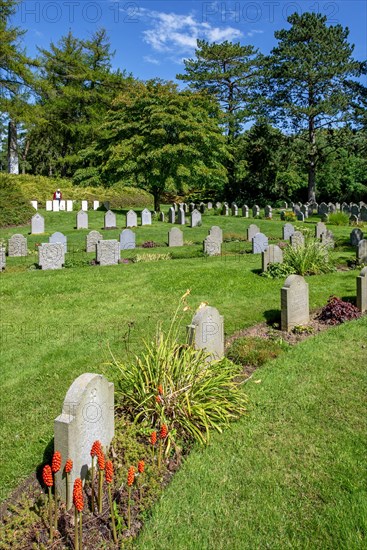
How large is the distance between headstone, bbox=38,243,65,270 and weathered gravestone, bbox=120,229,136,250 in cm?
353

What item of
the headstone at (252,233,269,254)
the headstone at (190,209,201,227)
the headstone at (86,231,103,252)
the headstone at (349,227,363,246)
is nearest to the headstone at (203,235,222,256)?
the headstone at (252,233,269,254)

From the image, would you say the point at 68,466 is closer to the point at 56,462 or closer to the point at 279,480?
the point at 56,462

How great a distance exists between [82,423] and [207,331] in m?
2.64

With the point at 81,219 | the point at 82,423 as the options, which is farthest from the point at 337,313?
the point at 81,219

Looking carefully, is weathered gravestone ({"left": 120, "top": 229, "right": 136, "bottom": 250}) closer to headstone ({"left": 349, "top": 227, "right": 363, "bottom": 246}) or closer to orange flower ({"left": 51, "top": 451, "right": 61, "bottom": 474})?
headstone ({"left": 349, "top": 227, "right": 363, "bottom": 246})

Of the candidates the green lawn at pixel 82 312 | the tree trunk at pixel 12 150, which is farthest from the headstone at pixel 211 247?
the tree trunk at pixel 12 150

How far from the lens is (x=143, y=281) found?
446 inches

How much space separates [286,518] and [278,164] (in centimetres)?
4276

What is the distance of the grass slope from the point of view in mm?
3346

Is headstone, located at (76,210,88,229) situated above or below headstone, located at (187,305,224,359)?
above

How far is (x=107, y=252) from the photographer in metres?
13.8

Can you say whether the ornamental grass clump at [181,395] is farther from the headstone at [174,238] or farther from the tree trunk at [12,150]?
the tree trunk at [12,150]

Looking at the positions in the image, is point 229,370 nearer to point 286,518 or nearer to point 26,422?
point 286,518

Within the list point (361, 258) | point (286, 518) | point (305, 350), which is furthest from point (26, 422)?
point (361, 258)
